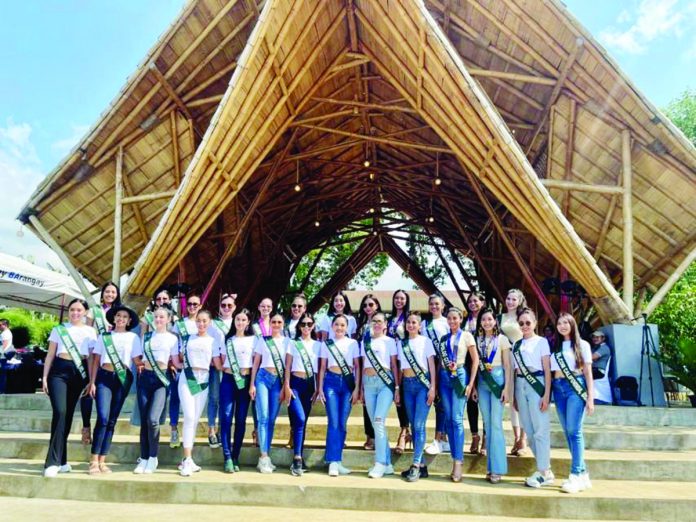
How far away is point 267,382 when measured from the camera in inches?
205

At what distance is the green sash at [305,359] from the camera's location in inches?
207

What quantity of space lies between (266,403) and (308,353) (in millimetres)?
624

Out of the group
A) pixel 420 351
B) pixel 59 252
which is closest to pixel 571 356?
pixel 420 351

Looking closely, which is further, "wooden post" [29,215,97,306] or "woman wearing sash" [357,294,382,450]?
"wooden post" [29,215,97,306]

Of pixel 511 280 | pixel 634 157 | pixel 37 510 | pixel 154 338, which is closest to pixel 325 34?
pixel 634 157

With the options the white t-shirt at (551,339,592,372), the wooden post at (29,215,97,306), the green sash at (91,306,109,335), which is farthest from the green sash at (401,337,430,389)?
the wooden post at (29,215,97,306)

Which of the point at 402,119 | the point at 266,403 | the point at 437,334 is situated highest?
the point at 402,119

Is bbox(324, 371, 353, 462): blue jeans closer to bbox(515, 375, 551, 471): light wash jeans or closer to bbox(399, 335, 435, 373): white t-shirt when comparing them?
bbox(399, 335, 435, 373): white t-shirt

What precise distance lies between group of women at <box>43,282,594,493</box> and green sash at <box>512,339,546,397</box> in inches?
0.5

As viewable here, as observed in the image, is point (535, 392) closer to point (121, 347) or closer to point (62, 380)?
point (121, 347)

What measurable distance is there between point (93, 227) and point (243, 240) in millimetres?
5416

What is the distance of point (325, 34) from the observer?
9.88 meters

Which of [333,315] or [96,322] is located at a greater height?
[333,315]

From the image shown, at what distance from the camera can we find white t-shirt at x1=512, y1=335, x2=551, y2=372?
15.9ft
